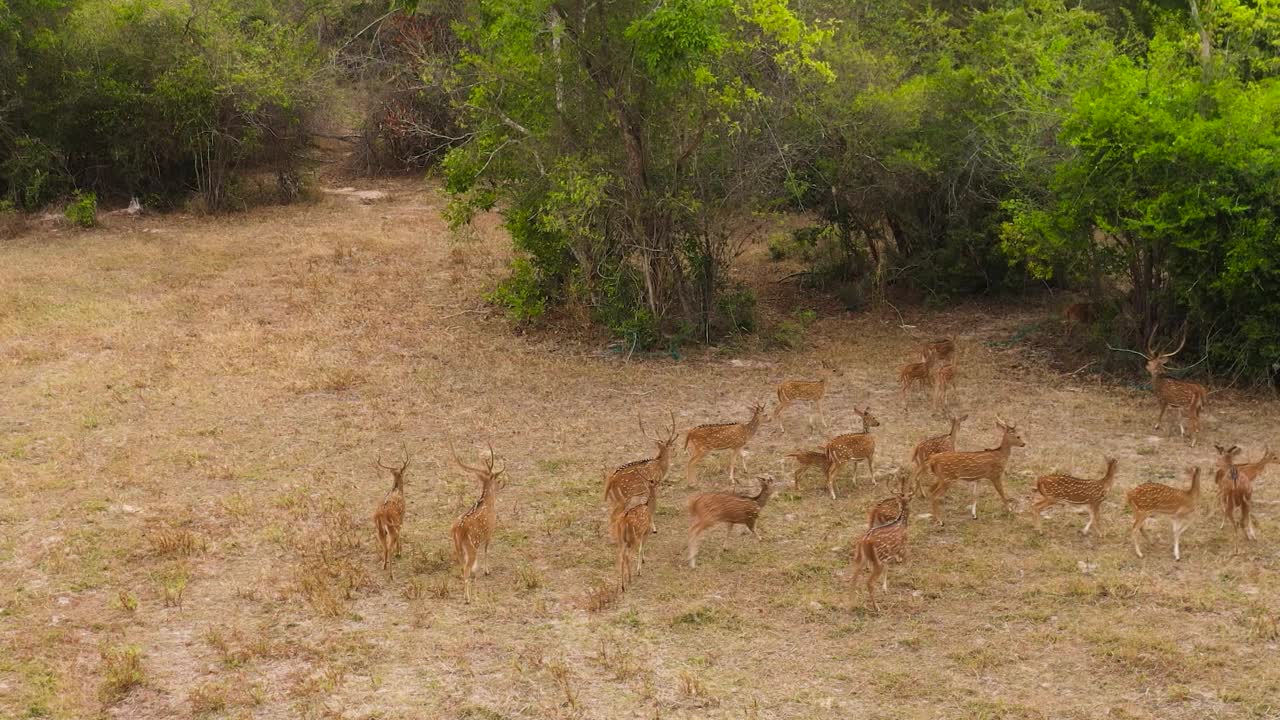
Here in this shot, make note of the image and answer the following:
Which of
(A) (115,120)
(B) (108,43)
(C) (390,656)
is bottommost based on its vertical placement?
(C) (390,656)

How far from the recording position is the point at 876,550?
8938 mm

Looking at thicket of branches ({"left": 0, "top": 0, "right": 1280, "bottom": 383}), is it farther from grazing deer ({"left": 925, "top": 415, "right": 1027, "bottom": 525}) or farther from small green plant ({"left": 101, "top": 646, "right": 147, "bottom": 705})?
small green plant ({"left": 101, "top": 646, "right": 147, "bottom": 705})

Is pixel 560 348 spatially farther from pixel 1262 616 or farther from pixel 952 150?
pixel 1262 616

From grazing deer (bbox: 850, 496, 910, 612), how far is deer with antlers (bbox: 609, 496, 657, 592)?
1663 millimetres

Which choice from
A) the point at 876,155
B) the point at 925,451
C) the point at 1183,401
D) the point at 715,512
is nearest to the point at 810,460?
the point at 925,451

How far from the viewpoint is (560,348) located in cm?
1698

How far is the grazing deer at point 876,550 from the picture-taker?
8.92 m

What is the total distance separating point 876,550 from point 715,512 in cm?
145

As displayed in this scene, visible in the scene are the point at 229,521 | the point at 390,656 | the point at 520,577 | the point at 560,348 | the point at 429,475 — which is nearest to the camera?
the point at 390,656

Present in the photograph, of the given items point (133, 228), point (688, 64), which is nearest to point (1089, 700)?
point (688, 64)

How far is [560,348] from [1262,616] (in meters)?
10.3

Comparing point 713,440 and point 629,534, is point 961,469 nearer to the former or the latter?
point 713,440

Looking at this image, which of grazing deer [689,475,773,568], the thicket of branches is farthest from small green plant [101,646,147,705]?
the thicket of branches

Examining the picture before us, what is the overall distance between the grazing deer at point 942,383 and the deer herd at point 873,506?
153cm
